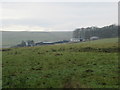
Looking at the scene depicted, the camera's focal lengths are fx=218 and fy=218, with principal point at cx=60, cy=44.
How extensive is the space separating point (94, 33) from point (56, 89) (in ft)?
447

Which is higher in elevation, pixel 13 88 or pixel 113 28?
pixel 113 28

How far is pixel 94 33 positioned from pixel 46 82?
133835 millimetres

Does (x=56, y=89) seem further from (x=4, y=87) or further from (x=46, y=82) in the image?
(x=4, y=87)

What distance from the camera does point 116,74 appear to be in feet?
62.3

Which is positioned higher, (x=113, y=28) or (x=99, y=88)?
(x=113, y=28)

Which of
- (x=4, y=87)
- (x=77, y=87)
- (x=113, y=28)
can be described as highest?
(x=113, y=28)

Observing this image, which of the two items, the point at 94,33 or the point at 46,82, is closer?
the point at 46,82

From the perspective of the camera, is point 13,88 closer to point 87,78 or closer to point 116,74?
point 87,78

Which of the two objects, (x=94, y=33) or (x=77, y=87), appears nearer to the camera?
(x=77, y=87)

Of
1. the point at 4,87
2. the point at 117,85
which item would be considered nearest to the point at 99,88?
the point at 117,85

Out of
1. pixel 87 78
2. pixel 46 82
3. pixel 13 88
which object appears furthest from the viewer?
pixel 87 78

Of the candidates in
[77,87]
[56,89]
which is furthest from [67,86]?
[56,89]

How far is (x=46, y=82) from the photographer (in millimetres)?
16203

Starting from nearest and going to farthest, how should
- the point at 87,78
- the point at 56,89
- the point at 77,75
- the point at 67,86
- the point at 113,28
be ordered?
A: the point at 67,86 < the point at 56,89 < the point at 87,78 < the point at 77,75 < the point at 113,28
